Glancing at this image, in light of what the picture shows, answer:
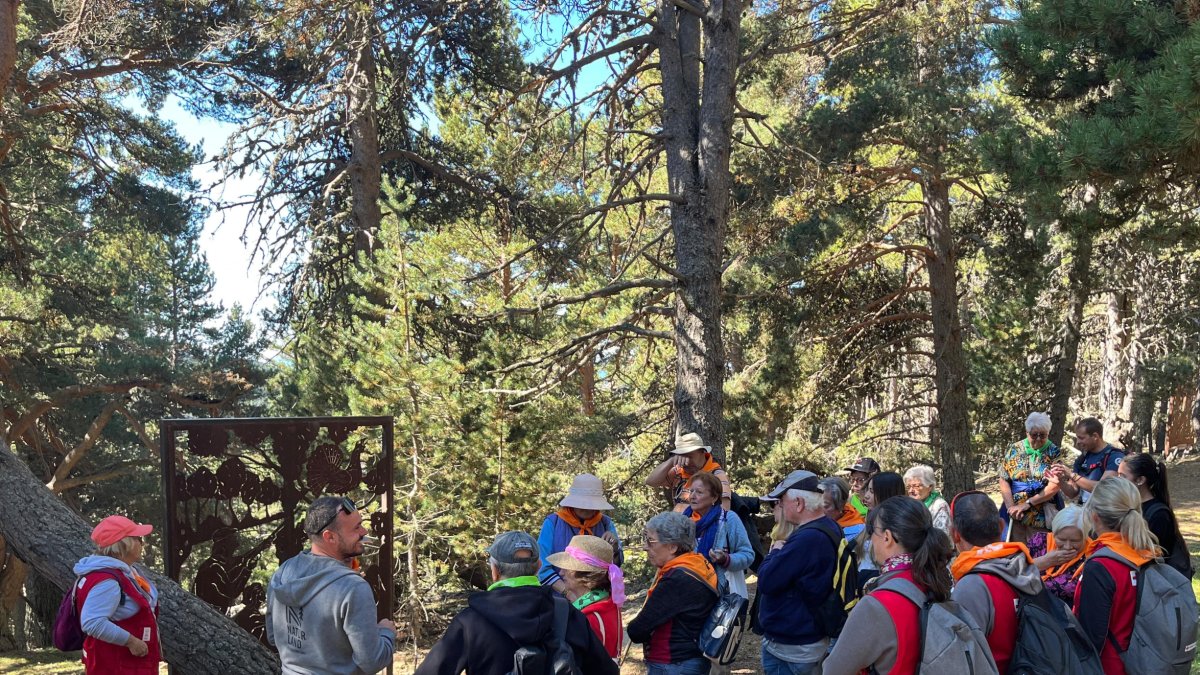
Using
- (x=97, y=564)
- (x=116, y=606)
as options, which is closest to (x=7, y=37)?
(x=97, y=564)

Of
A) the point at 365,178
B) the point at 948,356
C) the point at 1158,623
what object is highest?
the point at 365,178

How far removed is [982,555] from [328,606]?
8.09ft

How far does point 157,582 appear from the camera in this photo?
18.0 ft

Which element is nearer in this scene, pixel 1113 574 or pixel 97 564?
pixel 1113 574

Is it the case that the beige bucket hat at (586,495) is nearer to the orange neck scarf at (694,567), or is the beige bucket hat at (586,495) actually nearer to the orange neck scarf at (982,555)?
the orange neck scarf at (694,567)

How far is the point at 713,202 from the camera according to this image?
27.2 ft

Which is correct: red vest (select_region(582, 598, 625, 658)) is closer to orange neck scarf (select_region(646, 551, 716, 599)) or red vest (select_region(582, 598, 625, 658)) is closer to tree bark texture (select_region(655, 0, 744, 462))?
orange neck scarf (select_region(646, 551, 716, 599))

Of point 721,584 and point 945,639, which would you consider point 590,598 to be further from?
point 945,639

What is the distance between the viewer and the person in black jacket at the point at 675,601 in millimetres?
4051

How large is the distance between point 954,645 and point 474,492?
8135mm

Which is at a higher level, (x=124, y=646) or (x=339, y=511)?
(x=339, y=511)

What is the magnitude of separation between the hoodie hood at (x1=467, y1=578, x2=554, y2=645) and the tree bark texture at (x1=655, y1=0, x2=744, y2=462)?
15.8ft

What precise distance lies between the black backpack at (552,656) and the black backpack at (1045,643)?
5.21 ft

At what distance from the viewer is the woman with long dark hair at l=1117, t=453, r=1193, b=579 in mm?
4469
